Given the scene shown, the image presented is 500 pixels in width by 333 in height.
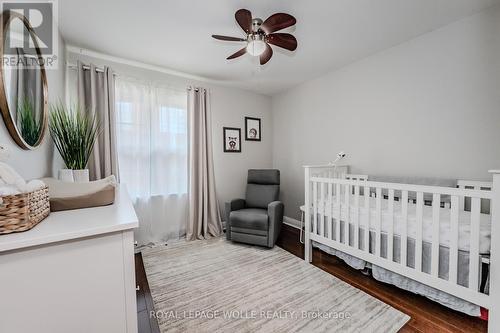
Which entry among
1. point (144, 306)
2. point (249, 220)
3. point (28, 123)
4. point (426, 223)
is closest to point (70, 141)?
point (28, 123)

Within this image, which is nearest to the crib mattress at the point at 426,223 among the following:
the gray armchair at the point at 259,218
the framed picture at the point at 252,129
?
the gray armchair at the point at 259,218

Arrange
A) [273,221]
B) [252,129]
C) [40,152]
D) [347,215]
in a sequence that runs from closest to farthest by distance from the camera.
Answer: [40,152], [347,215], [273,221], [252,129]

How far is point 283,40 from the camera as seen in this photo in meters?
1.78

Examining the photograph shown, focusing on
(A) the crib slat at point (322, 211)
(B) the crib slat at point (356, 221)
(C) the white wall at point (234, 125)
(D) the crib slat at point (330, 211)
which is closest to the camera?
(B) the crib slat at point (356, 221)

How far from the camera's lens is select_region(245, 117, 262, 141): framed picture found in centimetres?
371

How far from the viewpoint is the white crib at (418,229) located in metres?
1.32

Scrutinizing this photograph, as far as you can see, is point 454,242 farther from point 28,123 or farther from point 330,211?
point 28,123

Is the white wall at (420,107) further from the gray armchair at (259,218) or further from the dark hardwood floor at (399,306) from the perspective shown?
the dark hardwood floor at (399,306)

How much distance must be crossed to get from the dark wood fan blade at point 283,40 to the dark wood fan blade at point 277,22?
0.31 feet

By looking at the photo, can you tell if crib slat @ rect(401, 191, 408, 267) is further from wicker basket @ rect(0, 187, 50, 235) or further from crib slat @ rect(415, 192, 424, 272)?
wicker basket @ rect(0, 187, 50, 235)

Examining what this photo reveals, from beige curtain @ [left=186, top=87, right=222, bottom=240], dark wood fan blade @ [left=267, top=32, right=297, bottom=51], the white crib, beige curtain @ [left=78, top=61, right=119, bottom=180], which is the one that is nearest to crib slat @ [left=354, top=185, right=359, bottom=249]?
the white crib

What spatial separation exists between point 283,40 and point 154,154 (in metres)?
2.11

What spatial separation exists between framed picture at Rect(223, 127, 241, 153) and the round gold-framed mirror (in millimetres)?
Result: 2251

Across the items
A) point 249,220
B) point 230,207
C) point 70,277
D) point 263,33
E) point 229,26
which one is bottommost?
point 249,220
